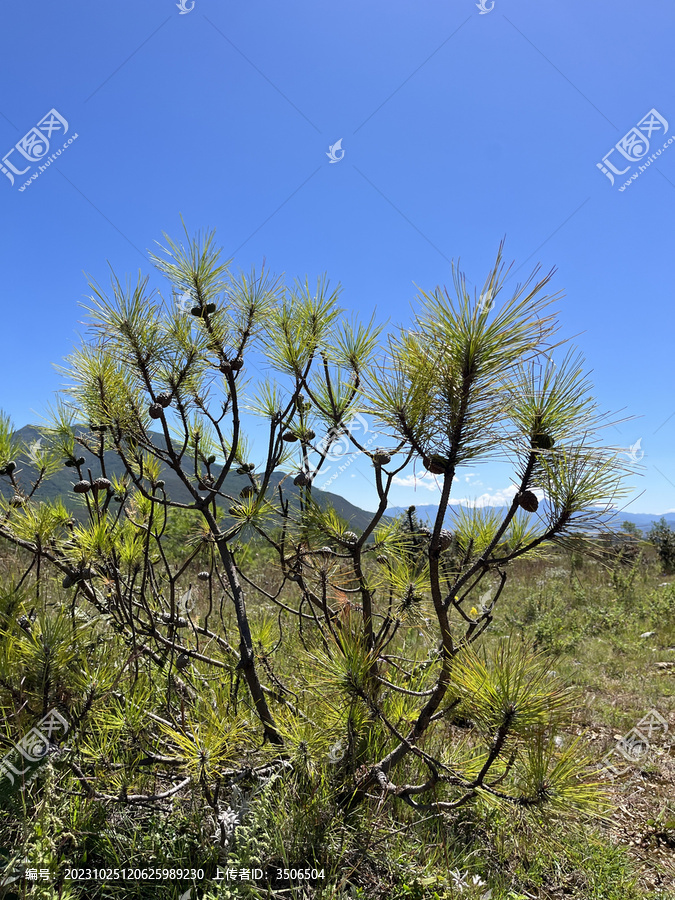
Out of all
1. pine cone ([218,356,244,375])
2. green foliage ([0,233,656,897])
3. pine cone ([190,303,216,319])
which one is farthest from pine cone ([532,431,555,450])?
pine cone ([190,303,216,319])

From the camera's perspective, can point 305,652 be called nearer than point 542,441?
No

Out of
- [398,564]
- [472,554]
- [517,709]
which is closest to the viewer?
[517,709]

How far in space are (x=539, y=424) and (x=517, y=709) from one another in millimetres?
711

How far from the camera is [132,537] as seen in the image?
210cm

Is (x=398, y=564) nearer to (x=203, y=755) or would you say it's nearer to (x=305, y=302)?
(x=203, y=755)

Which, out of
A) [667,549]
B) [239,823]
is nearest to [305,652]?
[239,823]

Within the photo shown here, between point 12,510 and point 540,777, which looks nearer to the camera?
point 540,777

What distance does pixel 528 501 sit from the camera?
1.19 metres

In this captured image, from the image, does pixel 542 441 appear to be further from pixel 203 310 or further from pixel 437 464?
pixel 203 310

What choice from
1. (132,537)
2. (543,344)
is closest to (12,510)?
(132,537)

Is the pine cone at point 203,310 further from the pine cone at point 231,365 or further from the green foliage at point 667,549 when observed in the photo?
the green foliage at point 667,549

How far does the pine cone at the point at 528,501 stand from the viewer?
1.18 meters

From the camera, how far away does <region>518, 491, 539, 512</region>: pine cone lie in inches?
46.6

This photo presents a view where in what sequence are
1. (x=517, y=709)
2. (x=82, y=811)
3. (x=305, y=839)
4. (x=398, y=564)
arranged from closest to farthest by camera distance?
(x=517, y=709) < (x=305, y=839) < (x=82, y=811) < (x=398, y=564)
